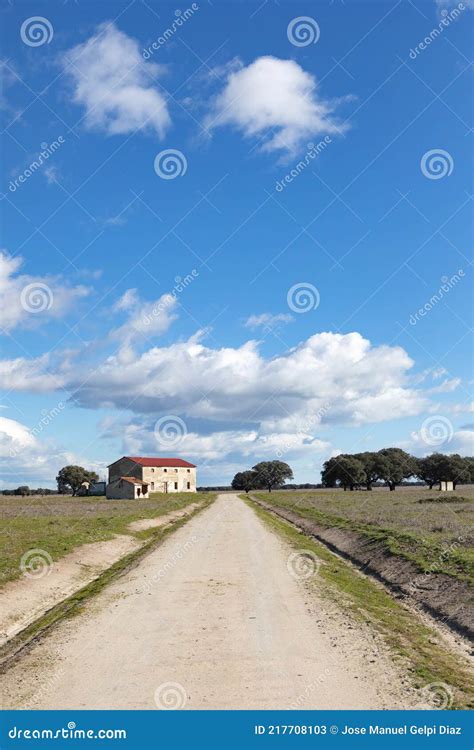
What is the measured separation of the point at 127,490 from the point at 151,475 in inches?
930

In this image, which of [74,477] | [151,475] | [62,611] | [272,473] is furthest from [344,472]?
[62,611]

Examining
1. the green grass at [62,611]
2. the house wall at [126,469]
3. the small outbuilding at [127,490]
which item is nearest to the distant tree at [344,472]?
the house wall at [126,469]

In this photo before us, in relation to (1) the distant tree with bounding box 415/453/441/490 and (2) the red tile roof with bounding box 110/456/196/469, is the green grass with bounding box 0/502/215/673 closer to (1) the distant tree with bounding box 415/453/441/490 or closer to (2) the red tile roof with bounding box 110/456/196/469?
(2) the red tile roof with bounding box 110/456/196/469

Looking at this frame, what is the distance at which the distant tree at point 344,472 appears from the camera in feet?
468

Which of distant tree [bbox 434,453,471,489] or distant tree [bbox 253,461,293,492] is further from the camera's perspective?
distant tree [bbox 253,461,293,492]

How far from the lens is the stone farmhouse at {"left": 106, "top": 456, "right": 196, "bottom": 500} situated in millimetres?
108938

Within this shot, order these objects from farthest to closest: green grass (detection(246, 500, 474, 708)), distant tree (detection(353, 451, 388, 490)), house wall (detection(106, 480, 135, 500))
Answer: distant tree (detection(353, 451, 388, 490)) < house wall (detection(106, 480, 135, 500)) < green grass (detection(246, 500, 474, 708))

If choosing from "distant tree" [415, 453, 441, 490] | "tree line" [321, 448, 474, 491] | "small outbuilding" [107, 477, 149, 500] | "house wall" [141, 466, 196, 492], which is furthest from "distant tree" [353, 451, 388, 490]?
"small outbuilding" [107, 477, 149, 500]

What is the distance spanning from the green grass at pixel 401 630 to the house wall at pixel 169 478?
10426 cm

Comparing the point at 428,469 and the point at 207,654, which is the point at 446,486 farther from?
the point at 207,654

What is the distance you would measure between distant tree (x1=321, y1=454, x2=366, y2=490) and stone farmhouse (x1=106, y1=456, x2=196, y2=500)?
1275 inches

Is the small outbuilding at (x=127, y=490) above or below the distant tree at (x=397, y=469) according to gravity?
below

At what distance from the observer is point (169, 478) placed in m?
134
